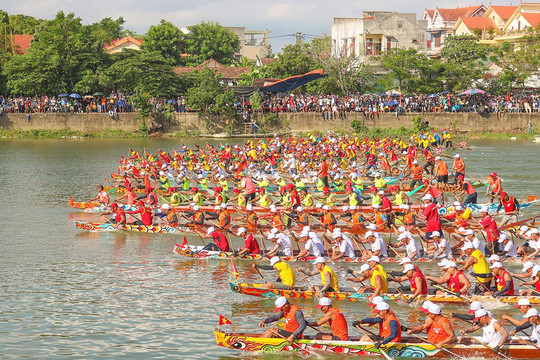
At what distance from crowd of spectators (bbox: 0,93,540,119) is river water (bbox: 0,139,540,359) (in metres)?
22.2

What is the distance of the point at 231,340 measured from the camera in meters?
11.3

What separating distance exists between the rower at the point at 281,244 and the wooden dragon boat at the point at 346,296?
89.7 inches

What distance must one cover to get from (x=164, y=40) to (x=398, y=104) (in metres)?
25.5

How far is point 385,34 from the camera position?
5819cm

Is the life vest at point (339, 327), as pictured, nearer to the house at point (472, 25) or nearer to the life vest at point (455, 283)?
the life vest at point (455, 283)

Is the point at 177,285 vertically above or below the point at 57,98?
below

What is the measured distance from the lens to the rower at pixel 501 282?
504 inches

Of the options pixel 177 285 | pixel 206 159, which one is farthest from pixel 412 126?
pixel 177 285

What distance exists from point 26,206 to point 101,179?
601cm

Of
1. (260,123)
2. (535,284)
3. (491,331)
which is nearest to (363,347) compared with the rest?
(491,331)

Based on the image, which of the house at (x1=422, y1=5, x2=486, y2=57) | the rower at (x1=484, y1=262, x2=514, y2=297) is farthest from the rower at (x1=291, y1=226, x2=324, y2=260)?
the house at (x1=422, y1=5, x2=486, y2=57)

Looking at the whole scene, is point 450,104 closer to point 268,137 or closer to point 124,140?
point 268,137

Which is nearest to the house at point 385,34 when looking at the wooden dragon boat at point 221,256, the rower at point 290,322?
the wooden dragon boat at point 221,256

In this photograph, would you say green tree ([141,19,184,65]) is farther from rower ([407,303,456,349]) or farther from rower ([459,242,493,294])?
rower ([407,303,456,349])
